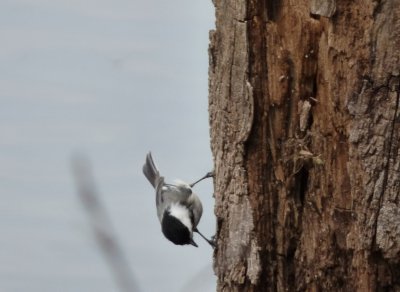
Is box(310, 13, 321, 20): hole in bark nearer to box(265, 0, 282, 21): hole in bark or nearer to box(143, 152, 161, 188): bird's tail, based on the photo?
box(265, 0, 282, 21): hole in bark

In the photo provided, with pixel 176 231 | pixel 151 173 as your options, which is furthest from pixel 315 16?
pixel 151 173

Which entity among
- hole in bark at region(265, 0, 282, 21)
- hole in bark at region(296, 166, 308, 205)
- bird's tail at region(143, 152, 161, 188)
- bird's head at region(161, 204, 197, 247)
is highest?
hole in bark at region(265, 0, 282, 21)

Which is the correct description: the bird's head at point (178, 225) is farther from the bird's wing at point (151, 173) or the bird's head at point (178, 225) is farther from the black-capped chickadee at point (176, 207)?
the bird's wing at point (151, 173)

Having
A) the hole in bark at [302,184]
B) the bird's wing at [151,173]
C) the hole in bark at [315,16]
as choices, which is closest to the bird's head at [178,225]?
the bird's wing at [151,173]

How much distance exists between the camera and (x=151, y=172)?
566 cm

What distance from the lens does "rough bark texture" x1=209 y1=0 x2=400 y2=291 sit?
204 cm

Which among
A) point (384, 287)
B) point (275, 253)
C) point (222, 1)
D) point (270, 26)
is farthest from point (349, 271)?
point (222, 1)

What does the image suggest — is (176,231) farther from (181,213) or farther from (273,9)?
(273,9)

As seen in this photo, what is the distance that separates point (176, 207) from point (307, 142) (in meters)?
2.93

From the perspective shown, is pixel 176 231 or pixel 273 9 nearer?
pixel 273 9

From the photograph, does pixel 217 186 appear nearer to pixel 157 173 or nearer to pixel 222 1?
pixel 222 1

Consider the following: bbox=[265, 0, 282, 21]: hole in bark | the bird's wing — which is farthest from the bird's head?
bbox=[265, 0, 282, 21]: hole in bark

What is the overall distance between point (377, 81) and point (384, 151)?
8.1 inches

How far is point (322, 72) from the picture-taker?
2.15 metres
